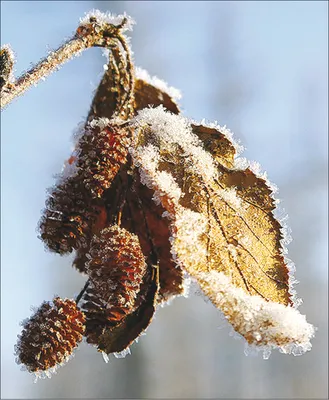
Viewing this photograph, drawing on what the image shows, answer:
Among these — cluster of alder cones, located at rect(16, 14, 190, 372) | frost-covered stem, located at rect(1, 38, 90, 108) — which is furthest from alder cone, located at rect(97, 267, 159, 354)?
frost-covered stem, located at rect(1, 38, 90, 108)

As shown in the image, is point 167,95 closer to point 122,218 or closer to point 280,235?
point 122,218

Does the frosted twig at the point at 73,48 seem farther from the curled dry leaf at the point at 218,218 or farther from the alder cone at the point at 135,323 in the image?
the alder cone at the point at 135,323

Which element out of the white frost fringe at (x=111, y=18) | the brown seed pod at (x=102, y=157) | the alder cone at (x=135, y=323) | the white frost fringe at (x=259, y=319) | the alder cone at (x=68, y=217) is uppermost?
the white frost fringe at (x=111, y=18)

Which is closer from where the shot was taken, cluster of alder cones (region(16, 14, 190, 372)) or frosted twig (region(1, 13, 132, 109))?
frosted twig (region(1, 13, 132, 109))

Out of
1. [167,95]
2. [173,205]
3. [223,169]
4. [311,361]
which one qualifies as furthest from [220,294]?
[311,361]

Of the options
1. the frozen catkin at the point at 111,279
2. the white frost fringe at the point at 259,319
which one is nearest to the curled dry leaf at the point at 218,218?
the white frost fringe at the point at 259,319

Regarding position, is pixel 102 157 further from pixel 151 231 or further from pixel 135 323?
pixel 135 323

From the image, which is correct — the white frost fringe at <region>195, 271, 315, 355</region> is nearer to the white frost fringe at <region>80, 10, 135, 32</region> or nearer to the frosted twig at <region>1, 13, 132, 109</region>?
the frosted twig at <region>1, 13, 132, 109</region>
